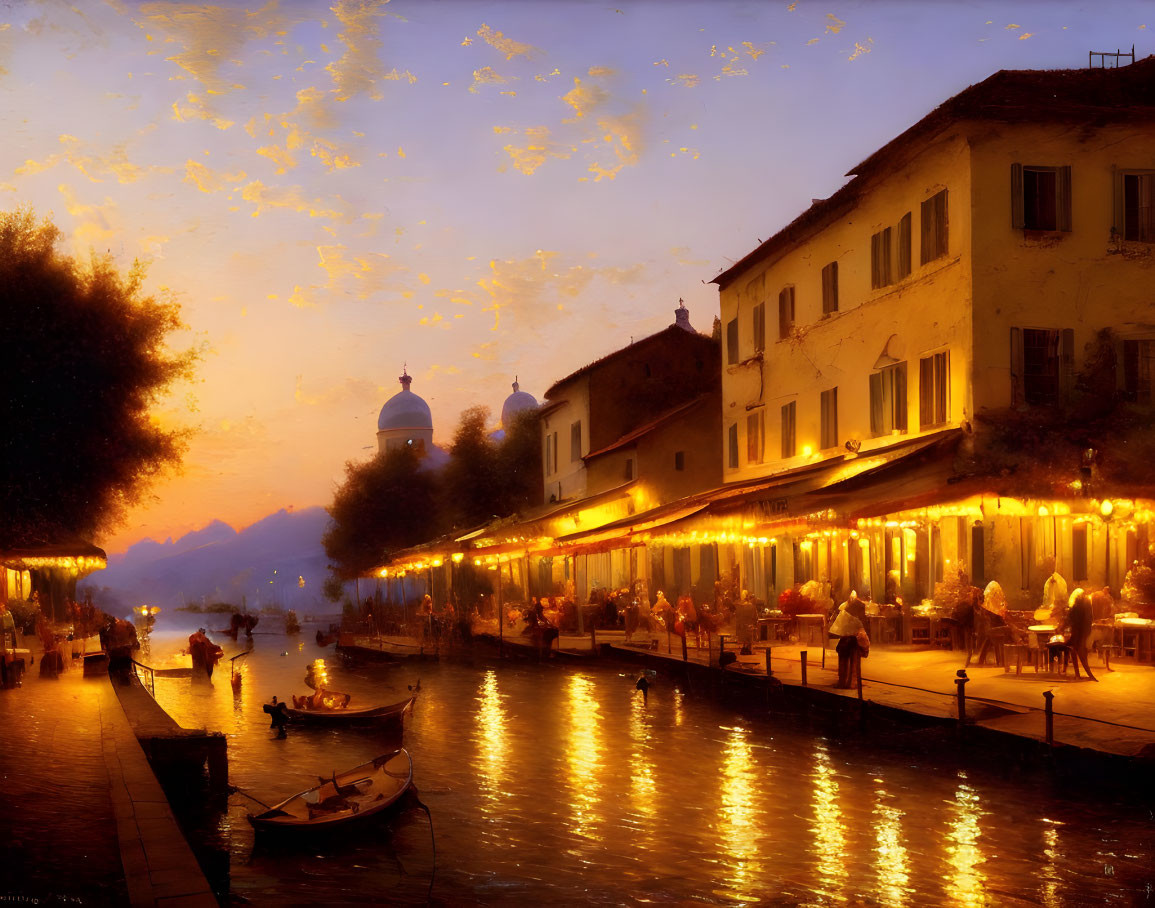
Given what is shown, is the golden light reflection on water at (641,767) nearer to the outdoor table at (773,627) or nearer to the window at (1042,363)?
the window at (1042,363)

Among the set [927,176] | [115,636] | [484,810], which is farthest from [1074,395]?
[115,636]

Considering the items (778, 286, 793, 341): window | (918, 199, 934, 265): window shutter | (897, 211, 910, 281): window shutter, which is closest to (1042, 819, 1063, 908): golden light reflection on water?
(918, 199, 934, 265): window shutter

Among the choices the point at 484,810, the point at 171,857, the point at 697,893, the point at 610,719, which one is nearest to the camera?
the point at 171,857

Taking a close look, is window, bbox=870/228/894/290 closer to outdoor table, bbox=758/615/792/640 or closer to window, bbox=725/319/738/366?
outdoor table, bbox=758/615/792/640

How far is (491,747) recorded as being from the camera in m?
18.1

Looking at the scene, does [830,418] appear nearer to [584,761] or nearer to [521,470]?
[584,761]

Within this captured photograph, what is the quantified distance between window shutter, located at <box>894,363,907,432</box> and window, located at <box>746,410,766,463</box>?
888cm

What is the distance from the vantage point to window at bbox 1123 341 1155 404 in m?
23.0

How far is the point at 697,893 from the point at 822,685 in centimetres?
1084

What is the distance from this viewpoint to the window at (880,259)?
2691 centimetres

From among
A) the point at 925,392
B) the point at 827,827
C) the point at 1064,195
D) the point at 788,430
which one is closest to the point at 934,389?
the point at 925,392

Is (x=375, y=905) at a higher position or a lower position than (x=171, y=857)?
lower

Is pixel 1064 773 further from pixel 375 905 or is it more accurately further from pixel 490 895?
pixel 375 905

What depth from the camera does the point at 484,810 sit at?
13.6 m
